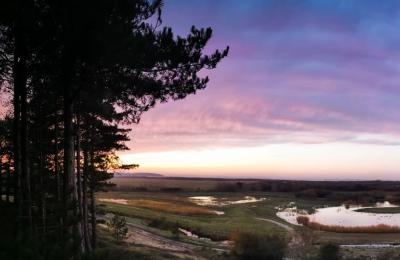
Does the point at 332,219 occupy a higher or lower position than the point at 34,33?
lower

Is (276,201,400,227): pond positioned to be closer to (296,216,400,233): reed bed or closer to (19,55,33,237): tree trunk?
(296,216,400,233): reed bed

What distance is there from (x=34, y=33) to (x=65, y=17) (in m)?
1.17

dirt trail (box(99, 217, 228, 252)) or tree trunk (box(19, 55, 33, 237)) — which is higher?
tree trunk (box(19, 55, 33, 237))

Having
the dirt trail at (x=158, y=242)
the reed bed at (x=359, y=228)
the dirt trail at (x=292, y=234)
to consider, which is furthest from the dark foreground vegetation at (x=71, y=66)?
the reed bed at (x=359, y=228)

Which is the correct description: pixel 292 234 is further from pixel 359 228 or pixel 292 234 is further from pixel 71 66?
pixel 71 66

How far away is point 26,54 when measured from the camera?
416 inches

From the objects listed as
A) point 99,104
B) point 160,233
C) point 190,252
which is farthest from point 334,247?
point 99,104

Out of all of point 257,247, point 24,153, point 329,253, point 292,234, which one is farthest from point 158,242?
point 24,153

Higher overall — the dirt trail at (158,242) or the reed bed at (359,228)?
the dirt trail at (158,242)

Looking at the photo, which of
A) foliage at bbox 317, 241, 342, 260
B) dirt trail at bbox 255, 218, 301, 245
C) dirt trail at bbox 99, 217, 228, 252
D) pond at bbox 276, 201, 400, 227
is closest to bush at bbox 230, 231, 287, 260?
dirt trail at bbox 99, 217, 228, 252

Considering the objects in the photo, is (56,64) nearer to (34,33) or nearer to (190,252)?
(34,33)

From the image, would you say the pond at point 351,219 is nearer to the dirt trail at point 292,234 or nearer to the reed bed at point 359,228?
the reed bed at point 359,228

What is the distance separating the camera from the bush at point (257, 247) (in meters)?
33.7

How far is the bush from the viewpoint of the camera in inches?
1326
